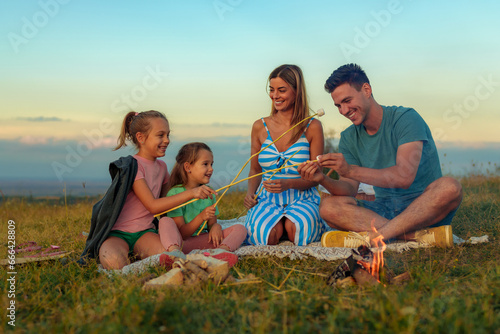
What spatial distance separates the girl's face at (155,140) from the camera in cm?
436

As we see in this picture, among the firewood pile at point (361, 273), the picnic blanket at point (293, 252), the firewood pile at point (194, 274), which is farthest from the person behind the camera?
the picnic blanket at point (293, 252)

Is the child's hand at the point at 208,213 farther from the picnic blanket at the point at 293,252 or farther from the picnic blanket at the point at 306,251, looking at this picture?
the picnic blanket at the point at 306,251

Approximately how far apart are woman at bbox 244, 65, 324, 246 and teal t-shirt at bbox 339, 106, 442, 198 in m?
0.56

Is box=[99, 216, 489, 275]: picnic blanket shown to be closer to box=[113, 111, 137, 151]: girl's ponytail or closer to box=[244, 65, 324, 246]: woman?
box=[244, 65, 324, 246]: woman

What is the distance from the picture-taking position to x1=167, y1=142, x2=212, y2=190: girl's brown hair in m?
4.45

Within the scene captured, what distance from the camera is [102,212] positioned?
4184mm

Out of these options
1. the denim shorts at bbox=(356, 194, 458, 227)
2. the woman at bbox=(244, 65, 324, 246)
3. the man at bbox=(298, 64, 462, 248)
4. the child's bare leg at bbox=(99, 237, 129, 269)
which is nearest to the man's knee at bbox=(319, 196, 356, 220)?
the man at bbox=(298, 64, 462, 248)

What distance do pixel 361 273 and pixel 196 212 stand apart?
197 cm

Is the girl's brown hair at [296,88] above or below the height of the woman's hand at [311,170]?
above

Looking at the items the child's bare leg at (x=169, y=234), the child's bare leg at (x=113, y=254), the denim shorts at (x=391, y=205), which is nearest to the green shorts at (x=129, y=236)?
the child's bare leg at (x=113, y=254)

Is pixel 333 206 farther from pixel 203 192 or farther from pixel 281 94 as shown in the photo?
pixel 203 192

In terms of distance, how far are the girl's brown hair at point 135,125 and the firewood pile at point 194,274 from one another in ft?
5.59

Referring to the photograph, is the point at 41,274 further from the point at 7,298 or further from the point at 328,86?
the point at 328,86

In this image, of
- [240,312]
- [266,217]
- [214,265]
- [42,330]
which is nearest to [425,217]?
[266,217]
